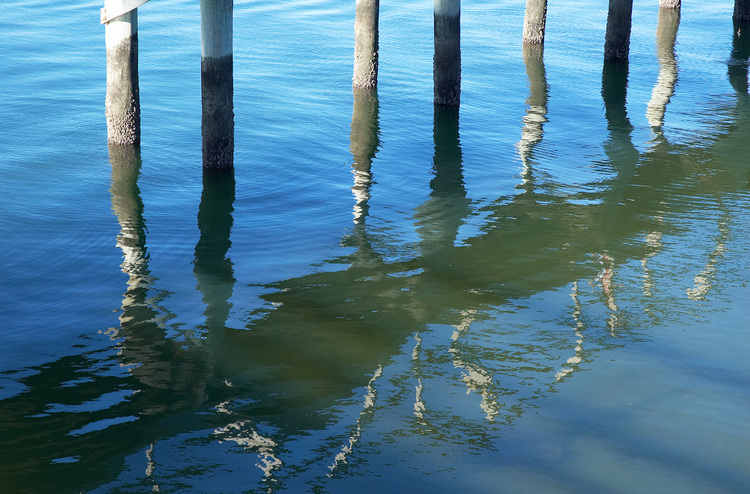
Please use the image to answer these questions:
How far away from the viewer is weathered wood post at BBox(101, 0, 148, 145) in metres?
10.6

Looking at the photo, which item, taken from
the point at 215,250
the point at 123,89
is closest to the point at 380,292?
the point at 215,250

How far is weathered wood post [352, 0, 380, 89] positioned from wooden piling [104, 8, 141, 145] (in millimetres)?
4463

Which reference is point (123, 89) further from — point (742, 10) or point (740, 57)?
point (742, 10)

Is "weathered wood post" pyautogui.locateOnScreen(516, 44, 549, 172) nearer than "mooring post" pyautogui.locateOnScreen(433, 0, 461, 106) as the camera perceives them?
Yes

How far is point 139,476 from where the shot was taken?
18.1ft

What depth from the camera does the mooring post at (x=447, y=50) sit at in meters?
13.3

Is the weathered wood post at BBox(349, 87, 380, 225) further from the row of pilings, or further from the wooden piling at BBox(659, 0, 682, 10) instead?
the wooden piling at BBox(659, 0, 682, 10)

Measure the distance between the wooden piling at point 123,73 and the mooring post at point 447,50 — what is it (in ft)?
15.9

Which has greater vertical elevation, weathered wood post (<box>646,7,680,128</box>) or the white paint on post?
the white paint on post

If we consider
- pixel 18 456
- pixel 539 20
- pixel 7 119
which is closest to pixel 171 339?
pixel 18 456

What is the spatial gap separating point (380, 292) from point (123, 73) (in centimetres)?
531

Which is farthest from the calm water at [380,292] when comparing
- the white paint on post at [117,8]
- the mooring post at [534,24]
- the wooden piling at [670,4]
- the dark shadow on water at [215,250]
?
the wooden piling at [670,4]

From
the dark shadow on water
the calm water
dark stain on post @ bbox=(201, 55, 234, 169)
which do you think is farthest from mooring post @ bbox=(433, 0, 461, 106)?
the dark shadow on water

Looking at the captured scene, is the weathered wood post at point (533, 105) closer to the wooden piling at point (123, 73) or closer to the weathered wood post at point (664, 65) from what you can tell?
the weathered wood post at point (664, 65)
